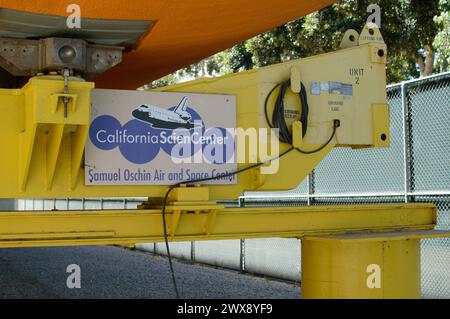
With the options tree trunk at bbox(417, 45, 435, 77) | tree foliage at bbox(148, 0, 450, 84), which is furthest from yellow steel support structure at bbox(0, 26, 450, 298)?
tree trunk at bbox(417, 45, 435, 77)

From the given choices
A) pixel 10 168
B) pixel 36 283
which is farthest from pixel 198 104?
pixel 36 283

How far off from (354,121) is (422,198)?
3.50 m

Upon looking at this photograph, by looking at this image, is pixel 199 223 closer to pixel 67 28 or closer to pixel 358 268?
pixel 358 268

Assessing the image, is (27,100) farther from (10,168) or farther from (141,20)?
(141,20)

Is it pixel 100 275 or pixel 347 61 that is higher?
pixel 347 61

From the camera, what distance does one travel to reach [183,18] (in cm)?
392

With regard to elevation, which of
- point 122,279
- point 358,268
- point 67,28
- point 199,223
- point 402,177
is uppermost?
point 67,28

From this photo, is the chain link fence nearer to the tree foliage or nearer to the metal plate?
the tree foliage

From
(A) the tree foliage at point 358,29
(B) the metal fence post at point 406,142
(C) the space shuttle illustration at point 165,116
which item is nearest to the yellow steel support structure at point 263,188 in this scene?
(C) the space shuttle illustration at point 165,116

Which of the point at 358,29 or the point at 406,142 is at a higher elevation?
the point at 358,29

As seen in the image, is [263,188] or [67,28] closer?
[67,28]

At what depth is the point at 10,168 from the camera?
368 centimetres

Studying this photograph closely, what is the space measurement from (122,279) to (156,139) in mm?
7050

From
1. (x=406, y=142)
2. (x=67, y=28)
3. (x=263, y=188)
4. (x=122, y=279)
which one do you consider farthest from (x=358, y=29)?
(x=67, y=28)
